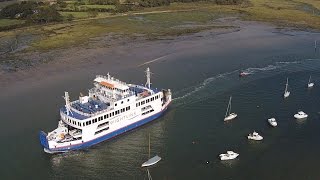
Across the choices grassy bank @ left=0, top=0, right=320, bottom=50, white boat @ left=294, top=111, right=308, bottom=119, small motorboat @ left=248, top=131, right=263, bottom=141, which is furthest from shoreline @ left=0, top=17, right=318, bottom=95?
small motorboat @ left=248, top=131, right=263, bottom=141

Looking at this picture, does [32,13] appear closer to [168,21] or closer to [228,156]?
[168,21]

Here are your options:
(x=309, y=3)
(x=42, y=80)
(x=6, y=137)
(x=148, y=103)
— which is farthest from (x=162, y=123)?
→ (x=309, y=3)

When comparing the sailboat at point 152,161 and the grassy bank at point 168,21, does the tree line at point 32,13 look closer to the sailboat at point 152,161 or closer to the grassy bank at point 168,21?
the grassy bank at point 168,21

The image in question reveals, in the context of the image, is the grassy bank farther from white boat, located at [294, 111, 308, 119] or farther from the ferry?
white boat, located at [294, 111, 308, 119]

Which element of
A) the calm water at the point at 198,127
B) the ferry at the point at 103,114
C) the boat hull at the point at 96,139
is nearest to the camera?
the calm water at the point at 198,127

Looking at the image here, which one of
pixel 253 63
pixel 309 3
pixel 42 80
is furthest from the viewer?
pixel 309 3

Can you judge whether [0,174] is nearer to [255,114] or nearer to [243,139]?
[243,139]

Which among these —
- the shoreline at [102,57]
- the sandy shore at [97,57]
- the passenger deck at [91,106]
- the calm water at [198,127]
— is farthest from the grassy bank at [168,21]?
the passenger deck at [91,106]
